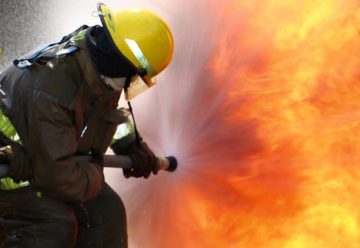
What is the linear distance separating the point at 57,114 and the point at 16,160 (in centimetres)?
33

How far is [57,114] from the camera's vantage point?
2.75 m

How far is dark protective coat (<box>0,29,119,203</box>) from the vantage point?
9.00 feet

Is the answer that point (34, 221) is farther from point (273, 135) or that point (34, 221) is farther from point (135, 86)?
point (273, 135)

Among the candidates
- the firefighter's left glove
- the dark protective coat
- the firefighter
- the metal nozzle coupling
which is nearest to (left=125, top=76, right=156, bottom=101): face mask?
the firefighter

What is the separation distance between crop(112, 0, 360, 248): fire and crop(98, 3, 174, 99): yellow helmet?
0.90m

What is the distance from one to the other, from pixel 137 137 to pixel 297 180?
1033mm

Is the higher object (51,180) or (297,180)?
(51,180)

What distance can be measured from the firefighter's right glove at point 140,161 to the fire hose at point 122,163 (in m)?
0.04

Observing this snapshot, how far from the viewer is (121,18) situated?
291 centimetres

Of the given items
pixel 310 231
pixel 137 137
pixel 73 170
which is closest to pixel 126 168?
pixel 137 137

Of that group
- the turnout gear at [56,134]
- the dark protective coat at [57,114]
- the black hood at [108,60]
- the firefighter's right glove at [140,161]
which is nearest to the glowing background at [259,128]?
the firefighter's right glove at [140,161]

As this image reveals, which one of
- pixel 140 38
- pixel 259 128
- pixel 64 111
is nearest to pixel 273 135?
pixel 259 128

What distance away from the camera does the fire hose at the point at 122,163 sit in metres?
2.84

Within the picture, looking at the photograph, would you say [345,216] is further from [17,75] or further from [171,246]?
[17,75]
